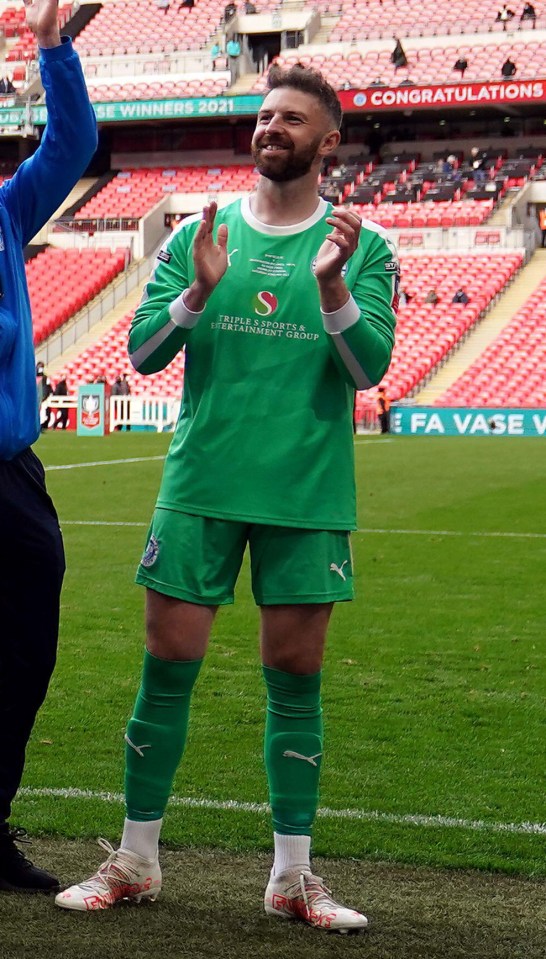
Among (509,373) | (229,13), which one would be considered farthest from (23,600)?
(229,13)

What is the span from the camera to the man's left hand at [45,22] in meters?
3.57

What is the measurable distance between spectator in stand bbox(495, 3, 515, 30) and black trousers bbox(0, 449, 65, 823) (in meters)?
43.1

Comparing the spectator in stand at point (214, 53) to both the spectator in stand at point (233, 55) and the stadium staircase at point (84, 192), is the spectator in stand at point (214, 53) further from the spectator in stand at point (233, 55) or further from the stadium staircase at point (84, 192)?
the stadium staircase at point (84, 192)

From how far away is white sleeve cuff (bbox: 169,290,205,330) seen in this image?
3385 millimetres

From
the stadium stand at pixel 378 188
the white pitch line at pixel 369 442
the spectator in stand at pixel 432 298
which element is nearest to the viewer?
the white pitch line at pixel 369 442

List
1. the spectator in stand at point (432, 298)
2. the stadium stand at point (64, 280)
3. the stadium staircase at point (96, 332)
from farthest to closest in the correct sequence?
the stadium stand at point (64, 280) → the stadium staircase at point (96, 332) → the spectator in stand at point (432, 298)

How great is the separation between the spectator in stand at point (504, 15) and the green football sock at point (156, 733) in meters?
43.3

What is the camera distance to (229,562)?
11.6ft

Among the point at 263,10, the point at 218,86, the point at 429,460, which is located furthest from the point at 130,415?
the point at 263,10

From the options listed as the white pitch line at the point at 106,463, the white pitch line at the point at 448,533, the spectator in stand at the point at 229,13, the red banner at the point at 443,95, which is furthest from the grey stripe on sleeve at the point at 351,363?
the spectator in stand at the point at 229,13

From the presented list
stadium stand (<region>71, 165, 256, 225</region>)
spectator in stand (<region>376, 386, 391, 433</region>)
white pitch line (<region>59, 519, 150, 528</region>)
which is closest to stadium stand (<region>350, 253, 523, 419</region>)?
spectator in stand (<region>376, 386, 391, 433</region>)

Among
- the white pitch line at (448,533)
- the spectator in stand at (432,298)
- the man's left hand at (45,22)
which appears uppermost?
the man's left hand at (45,22)

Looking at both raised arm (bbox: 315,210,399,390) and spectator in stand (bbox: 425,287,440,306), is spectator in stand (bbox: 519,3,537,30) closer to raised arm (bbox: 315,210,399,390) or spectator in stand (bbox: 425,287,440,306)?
spectator in stand (bbox: 425,287,440,306)

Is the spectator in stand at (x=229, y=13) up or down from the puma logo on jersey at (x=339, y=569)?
up
